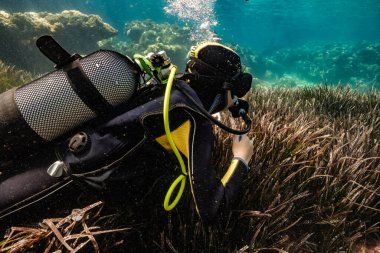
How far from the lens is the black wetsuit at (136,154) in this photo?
62.7 inches

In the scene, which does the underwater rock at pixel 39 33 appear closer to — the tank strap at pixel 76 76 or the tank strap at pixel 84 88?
the tank strap at pixel 76 76

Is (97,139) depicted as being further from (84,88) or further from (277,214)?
(277,214)

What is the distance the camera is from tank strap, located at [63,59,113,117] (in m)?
1.71

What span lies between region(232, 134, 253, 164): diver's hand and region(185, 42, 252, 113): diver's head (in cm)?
35

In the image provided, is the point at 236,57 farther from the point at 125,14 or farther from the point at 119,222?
the point at 125,14

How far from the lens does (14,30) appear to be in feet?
44.0

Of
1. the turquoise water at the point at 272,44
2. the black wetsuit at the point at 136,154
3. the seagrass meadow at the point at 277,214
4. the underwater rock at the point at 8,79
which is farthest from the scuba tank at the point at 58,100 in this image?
the underwater rock at the point at 8,79

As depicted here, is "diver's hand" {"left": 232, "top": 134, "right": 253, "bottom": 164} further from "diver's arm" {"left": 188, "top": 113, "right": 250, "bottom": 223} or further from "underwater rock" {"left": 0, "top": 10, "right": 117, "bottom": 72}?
"underwater rock" {"left": 0, "top": 10, "right": 117, "bottom": 72}

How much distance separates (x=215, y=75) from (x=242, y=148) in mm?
674

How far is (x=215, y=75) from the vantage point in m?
2.28

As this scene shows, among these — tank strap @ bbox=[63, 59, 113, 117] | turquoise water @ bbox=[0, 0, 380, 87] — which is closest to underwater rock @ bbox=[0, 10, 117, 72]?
turquoise water @ bbox=[0, 0, 380, 87]

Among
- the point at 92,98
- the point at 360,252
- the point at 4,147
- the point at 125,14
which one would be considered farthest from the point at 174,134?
the point at 125,14

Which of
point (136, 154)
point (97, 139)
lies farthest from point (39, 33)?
point (136, 154)

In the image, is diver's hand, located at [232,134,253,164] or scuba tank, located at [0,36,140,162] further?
diver's hand, located at [232,134,253,164]
